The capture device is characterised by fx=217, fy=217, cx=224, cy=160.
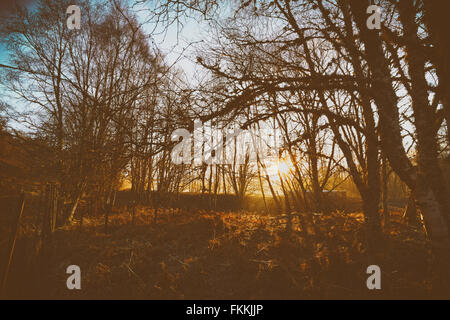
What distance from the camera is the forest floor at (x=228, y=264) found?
406cm

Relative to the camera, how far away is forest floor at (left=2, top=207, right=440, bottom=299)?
406 centimetres

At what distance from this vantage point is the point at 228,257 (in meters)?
5.39

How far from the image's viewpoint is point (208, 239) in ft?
21.6

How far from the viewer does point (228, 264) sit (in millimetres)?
5074

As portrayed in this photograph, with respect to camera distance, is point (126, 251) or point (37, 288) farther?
point (126, 251)

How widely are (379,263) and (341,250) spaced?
79cm
